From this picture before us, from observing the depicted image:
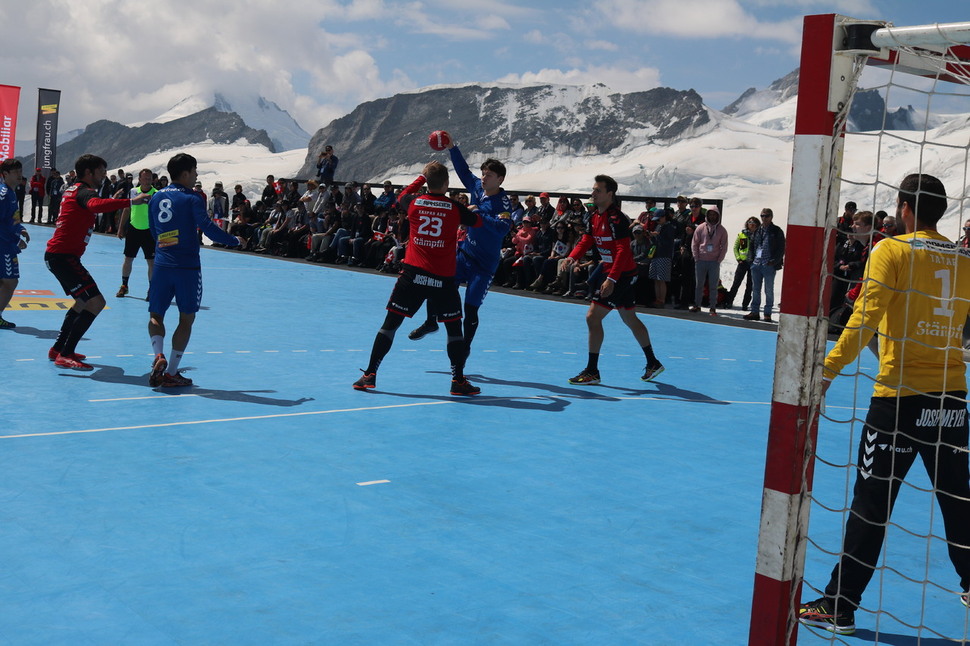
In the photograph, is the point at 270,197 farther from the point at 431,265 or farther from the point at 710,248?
the point at 431,265

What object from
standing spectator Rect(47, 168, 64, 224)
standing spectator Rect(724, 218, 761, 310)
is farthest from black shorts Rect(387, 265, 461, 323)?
standing spectator Rect(47, 168, 64, 224)

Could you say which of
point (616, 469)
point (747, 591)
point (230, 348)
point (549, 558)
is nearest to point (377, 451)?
point (616, 469)

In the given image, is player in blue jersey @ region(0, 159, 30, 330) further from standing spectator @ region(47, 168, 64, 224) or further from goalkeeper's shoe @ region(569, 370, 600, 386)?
standing spectator @ region(47, 168, 64, 224)

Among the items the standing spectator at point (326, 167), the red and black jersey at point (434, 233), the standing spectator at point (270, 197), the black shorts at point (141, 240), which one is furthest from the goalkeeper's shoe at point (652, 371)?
the standing spectator at point (270, 197)

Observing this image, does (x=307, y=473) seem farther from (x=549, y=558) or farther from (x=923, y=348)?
(x=923, y=348)

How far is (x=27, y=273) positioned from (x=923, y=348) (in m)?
16.7

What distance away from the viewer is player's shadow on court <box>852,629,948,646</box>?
395 cm

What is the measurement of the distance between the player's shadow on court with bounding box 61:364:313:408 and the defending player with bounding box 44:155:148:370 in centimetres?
22

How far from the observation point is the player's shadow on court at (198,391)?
803cm

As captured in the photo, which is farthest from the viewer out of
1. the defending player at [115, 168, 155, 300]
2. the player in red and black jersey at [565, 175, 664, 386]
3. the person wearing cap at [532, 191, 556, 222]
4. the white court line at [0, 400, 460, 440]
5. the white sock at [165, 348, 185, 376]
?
the person wearing cap at [532, 191, 556, 222]

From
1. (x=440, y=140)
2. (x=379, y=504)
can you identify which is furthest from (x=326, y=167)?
(x=379, y=504)

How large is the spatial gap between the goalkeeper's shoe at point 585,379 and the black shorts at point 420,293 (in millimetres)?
1716

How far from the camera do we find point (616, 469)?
6.44 m

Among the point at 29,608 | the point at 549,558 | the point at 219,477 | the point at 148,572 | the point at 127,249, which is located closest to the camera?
the point at 29,608
